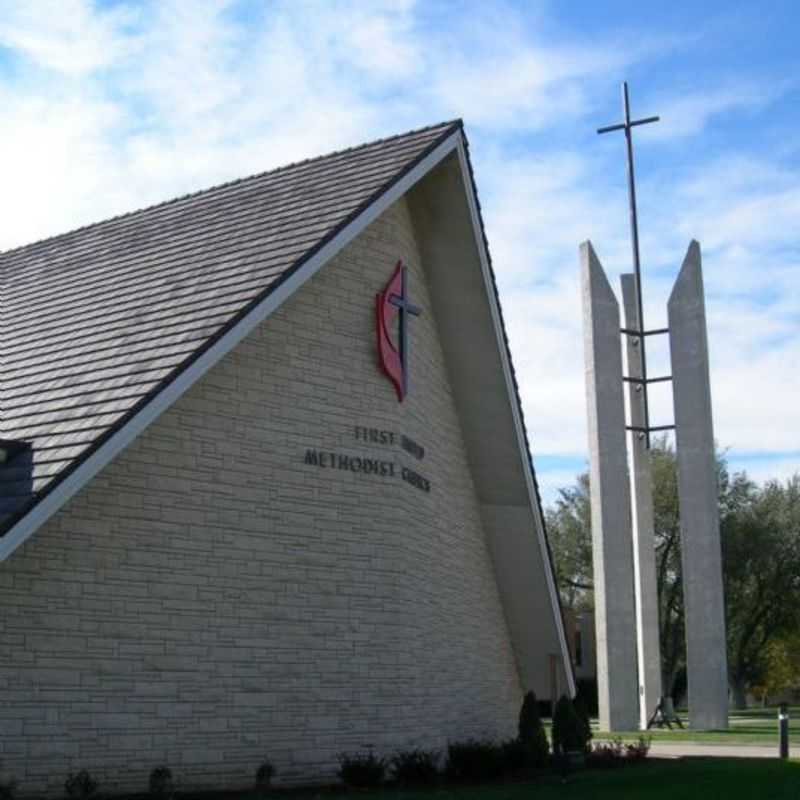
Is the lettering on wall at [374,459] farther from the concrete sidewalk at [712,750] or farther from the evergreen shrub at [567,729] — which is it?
the concrete sidewalk at [712,750]

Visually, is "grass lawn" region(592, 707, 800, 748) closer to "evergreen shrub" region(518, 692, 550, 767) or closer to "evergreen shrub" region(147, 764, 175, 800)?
"evergreen shrub" region(518, 692, 550, 767)

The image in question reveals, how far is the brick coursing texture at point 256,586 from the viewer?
42.1 feet

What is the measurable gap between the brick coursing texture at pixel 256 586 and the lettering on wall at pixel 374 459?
0.11 m

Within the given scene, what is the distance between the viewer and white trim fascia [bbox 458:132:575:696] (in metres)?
18.0

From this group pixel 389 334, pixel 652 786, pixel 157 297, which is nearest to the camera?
pixel 157 297

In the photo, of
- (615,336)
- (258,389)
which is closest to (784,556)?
(615,336)

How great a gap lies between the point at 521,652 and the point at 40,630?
11.0 meters

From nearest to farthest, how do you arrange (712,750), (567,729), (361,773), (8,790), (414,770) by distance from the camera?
(8,790), (361,773), (414,770), (567,729), (712,750)

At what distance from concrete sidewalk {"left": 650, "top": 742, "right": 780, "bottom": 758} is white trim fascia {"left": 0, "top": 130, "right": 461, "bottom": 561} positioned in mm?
10692

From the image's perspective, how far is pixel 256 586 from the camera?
14.7m

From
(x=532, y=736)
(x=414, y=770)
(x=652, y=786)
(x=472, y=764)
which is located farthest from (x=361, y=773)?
(x=532, y=736)

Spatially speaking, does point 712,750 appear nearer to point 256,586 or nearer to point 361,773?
point 361,773

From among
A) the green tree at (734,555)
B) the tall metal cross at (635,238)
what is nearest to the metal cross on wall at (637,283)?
the tall metal cross at (635,238)

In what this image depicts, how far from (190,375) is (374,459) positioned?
414 centimetres
